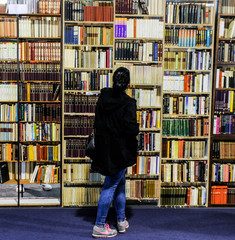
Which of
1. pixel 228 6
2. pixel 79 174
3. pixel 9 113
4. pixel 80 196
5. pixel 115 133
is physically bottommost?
pixel 80 196

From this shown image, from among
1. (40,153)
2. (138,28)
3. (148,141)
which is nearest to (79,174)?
(40,153)

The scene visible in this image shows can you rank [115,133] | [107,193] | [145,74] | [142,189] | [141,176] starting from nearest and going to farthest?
1. [115,133]
2. [107,193]
3. [145,74]
4. [142,189]
5. [141,176]

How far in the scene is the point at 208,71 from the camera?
356 centimetres

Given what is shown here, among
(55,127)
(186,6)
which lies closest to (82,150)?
(55,127)

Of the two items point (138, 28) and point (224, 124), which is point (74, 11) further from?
point (224, 124)

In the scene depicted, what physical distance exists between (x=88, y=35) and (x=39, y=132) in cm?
132

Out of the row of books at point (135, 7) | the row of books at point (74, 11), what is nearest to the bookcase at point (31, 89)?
the row of books at point (74, 11)

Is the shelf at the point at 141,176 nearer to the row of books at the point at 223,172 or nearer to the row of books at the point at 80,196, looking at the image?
the row of books at the point at 80,196

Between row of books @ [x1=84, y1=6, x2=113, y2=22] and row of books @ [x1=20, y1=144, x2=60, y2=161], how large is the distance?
1.61 metres

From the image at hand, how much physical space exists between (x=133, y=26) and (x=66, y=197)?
7.33 feet

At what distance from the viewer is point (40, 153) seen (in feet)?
11.9

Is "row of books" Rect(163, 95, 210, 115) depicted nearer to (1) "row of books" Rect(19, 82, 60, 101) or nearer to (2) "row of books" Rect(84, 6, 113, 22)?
(2) "row of books" Rect(84, 6, 113, 22)

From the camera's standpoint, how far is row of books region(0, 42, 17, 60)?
11.5ft

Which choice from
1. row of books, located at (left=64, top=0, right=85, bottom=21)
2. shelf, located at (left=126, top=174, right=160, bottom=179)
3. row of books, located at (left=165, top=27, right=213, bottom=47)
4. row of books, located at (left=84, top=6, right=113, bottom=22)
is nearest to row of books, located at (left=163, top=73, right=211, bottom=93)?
row of books, located at (left=165, top=27, right=213, bottom=47)
